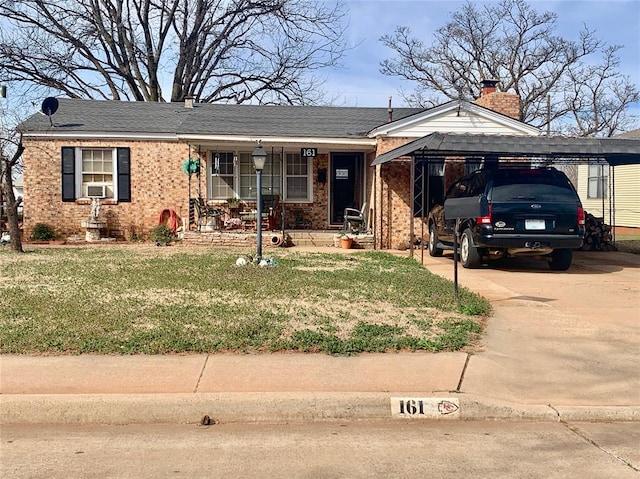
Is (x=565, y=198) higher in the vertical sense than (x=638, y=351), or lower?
higher

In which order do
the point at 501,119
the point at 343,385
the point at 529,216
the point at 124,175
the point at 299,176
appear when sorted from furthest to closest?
the point at 299,176 < the point at 124,175 < the point at 501,119 < the point at 529,216 < the point at 343,385

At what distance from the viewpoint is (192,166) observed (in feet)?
58.0

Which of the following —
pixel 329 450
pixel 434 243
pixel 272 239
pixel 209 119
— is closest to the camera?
pixel 329 450

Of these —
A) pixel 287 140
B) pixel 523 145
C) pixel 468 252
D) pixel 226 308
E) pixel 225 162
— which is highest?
pixel 287 140

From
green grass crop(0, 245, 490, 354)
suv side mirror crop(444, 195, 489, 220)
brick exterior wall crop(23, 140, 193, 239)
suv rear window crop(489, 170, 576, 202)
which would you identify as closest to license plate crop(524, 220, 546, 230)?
suv rear window crop(489, 170, 576, 202)

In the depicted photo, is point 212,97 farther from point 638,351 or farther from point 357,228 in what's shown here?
point 638,351

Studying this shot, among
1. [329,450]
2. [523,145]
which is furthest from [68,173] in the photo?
[329,450]

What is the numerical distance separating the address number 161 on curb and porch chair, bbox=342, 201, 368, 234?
12.4 meters

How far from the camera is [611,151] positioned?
12211 mm

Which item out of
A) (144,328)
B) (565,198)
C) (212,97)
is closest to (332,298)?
(144,328)

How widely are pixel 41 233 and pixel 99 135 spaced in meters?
3.28

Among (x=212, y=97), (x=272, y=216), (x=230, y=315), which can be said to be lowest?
(x=230, y=315)

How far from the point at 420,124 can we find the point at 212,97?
66.3 feet

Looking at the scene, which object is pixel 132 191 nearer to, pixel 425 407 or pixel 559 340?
pixel 559 340
